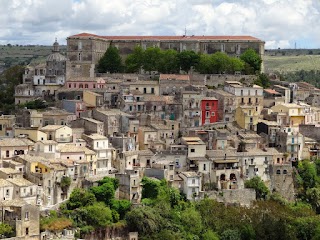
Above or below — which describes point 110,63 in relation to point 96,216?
above

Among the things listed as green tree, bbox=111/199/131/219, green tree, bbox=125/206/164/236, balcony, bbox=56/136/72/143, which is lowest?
green tree, bbox=125/206/164/236

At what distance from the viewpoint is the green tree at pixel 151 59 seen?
6700cm

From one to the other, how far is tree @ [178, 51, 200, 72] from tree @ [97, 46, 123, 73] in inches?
195

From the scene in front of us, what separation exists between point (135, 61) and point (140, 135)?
14.7 m

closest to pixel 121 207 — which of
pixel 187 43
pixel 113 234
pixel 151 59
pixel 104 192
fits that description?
pixel 104 192

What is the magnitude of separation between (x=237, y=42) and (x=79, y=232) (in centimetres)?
3162

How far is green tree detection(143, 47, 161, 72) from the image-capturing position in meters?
67.0

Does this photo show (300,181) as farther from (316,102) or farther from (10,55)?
(10,55)

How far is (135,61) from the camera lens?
222 ft

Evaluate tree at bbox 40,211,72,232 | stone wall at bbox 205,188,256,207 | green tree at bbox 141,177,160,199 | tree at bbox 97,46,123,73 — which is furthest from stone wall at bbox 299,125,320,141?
tree at bbox 40,211,72,232

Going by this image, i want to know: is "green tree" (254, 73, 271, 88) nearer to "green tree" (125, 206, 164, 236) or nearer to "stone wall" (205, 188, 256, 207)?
"stone wall" (205, 188, 256, 207)

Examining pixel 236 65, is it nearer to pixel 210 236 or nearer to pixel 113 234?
pixel 210 236

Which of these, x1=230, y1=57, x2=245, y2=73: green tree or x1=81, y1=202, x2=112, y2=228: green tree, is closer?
x1=81, y1=202, x2=112, y2=228: green tree

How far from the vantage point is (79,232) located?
43.5m
